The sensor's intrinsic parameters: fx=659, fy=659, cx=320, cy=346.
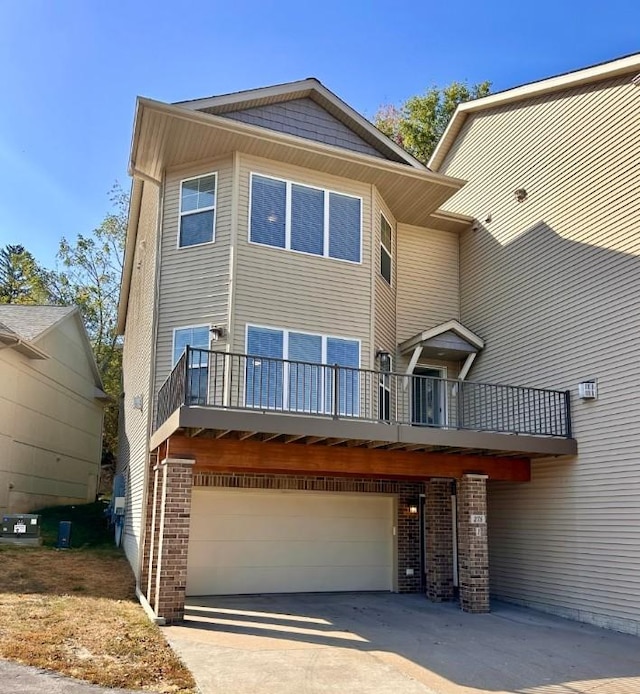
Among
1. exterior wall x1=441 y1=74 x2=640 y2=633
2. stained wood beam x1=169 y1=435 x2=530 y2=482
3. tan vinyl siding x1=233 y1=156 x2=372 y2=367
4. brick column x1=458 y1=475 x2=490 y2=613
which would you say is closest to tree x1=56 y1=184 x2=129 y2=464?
tan vinyl siding x1=233 y1=156 x2=372 y2=367

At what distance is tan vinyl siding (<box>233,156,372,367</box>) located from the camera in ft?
38.2

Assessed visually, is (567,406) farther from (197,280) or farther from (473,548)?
(197,280)

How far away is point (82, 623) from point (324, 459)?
3.94 meters

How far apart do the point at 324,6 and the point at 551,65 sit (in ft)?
27.1

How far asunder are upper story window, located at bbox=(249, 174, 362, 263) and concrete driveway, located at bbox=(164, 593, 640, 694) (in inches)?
250

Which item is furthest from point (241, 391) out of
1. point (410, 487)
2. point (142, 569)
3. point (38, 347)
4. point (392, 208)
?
point (38, 347)

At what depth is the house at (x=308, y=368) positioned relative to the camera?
10.7 meters

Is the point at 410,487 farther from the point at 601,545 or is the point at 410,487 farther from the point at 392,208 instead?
the point at 392,208

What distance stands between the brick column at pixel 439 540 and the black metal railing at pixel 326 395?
153cm

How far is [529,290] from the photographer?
1263 centimetres

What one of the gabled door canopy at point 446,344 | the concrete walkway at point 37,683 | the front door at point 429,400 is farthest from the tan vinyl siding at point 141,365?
the front door at point 429,400

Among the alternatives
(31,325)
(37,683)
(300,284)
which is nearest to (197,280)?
(300,284)

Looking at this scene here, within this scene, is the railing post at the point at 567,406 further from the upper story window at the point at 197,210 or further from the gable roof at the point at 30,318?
the gable roof at the point at 30,318

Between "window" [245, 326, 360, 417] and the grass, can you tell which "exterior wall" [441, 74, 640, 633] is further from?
the grass
